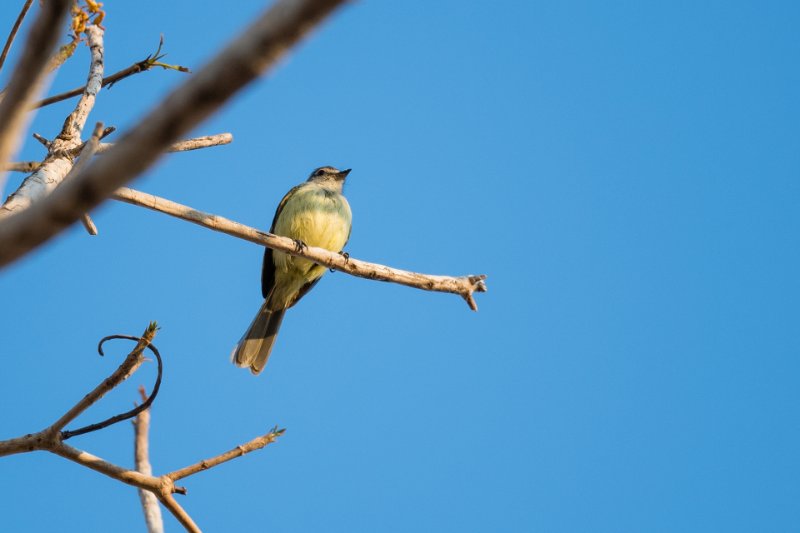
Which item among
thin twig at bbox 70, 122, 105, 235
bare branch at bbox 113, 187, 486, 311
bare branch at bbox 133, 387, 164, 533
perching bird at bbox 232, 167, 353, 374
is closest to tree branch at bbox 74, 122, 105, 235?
thin twig at bbox 70, 122, 105, 235

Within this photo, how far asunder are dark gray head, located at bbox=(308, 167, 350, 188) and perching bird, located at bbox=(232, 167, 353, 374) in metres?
0.97

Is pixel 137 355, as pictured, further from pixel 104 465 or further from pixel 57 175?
pixel 57 175

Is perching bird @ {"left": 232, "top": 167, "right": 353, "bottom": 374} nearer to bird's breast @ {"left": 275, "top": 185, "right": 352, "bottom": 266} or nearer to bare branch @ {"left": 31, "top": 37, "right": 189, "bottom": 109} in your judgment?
bird's breast @ {"left": 275, "top": 185, "right": 352, "bottom": 266}

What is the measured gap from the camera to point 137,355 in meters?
3.45

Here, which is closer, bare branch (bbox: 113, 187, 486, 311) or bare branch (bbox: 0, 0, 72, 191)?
bare branch (bbox: 0, 0, 72, 191)

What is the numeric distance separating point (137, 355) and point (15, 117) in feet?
7.42

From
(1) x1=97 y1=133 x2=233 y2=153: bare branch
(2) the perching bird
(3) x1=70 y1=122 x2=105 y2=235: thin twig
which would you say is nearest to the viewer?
(3) x1=70 y1=122 x2=105 y2=235: thin twig

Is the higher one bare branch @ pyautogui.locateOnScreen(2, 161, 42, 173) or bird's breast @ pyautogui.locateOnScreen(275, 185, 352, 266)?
bird's breast @ pyautogui.locateOnScreen(275, 185, 352, 266)

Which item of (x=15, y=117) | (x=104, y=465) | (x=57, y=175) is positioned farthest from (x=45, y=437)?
(x=15, y=117)

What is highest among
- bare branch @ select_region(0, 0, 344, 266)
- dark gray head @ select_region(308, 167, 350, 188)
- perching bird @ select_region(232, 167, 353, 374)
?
dark gray head @ select_region(308, 167, 350, 188)

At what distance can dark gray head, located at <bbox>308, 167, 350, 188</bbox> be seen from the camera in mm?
10539

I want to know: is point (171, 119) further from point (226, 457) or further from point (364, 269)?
point (364, 269)

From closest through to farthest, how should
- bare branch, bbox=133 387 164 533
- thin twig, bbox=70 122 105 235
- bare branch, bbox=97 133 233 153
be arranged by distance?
thin twig, bbox=70 122 105 235, bare branch, bbox=97 133 233 153, bare branch, bbox=133 387 164 533

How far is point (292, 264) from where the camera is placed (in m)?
8.86
